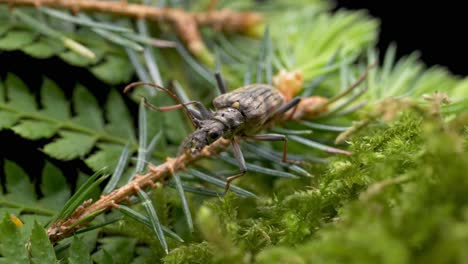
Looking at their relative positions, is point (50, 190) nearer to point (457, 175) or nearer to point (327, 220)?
point (327, 220)

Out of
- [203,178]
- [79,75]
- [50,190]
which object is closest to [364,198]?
[203,178]

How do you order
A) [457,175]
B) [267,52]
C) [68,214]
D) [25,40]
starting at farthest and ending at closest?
[267,52]
[25,40]
[68,214]
[457,175]

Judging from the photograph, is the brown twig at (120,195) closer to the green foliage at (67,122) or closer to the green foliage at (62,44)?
the green foliage at (67,122)

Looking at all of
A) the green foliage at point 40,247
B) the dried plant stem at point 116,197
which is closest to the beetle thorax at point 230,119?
the dried plant stem at point 116,197

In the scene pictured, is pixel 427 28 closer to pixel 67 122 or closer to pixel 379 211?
pixel 67 122

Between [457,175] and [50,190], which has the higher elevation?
[457,175]

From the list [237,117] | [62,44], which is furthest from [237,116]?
[62,44]
